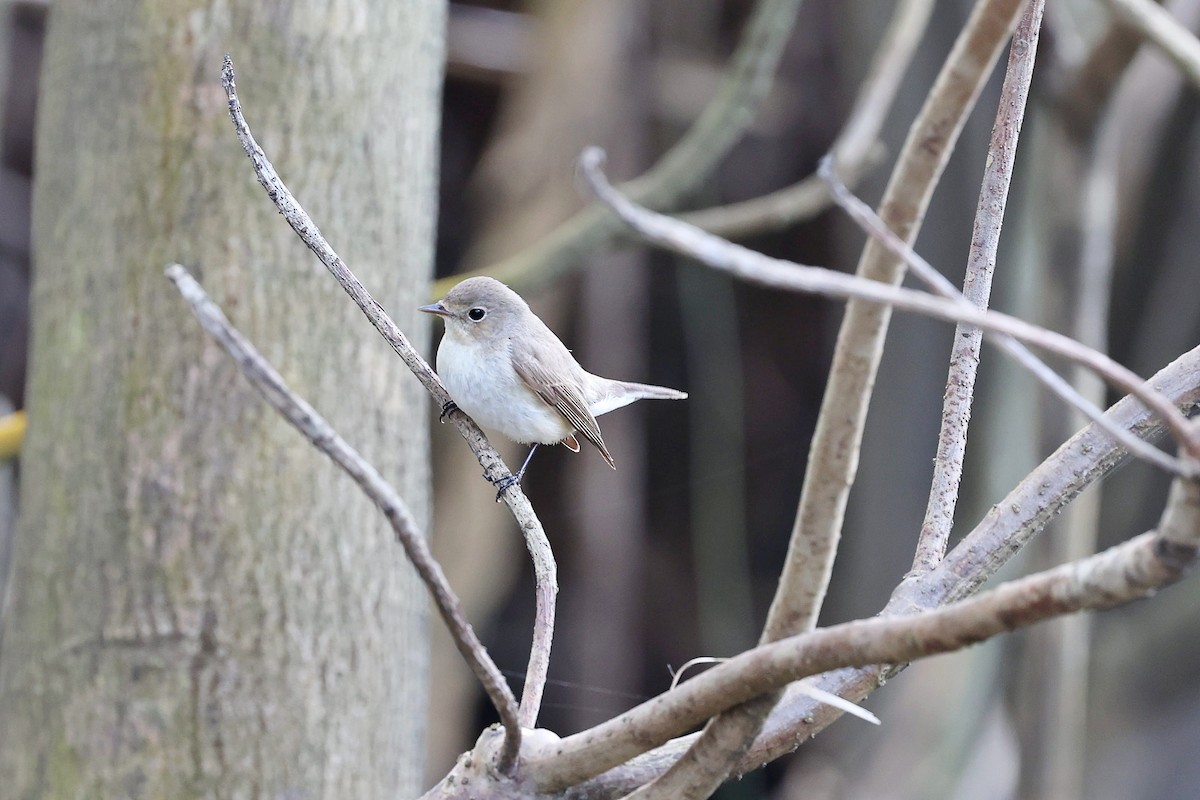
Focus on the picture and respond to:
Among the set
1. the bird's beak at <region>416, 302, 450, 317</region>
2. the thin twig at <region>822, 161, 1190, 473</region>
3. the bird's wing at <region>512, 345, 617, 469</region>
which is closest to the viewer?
the thin twig at <region>822, 161, 1190, 473</region>

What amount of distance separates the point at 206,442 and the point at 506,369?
0.87m

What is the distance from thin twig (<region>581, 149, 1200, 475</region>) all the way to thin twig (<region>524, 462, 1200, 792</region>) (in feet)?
0.25

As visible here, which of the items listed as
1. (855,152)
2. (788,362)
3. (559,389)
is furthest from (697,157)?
(788,362)

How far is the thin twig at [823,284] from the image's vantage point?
2.56ft

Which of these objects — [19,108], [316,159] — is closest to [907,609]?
[316,159]

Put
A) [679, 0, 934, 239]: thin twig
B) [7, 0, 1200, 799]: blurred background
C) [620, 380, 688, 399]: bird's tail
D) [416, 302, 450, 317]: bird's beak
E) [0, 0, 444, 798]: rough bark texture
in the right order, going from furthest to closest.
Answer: [7, 0, 1200, 799]: blurred background < [679, 0, 934, 239]: thin twig < [620, 380, 688, 399]: bird's tail < [416, 302, 450, 317]: bird's beak < [0, 0, 444, 798]: rough bark texture

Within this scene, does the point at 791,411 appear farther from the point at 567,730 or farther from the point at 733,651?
the point at 567,730

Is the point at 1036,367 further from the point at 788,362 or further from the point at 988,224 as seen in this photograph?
the point at 788,362

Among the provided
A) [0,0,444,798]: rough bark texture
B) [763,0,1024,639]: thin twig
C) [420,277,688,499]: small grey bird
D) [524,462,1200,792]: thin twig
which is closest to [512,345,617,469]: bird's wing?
[420,277,688,499]: small grey bird

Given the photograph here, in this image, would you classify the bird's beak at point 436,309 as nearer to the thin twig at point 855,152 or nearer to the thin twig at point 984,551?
the thin twig at point 855,152

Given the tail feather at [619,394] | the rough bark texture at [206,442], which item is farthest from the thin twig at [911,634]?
the tail feather at [619,394]

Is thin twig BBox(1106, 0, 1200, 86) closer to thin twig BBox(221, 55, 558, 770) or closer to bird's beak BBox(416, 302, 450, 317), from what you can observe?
bird's beak BBox(416, 302, 450, 317)

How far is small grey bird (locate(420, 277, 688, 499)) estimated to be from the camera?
9.45 ft

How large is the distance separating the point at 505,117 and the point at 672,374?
176 centimetres
